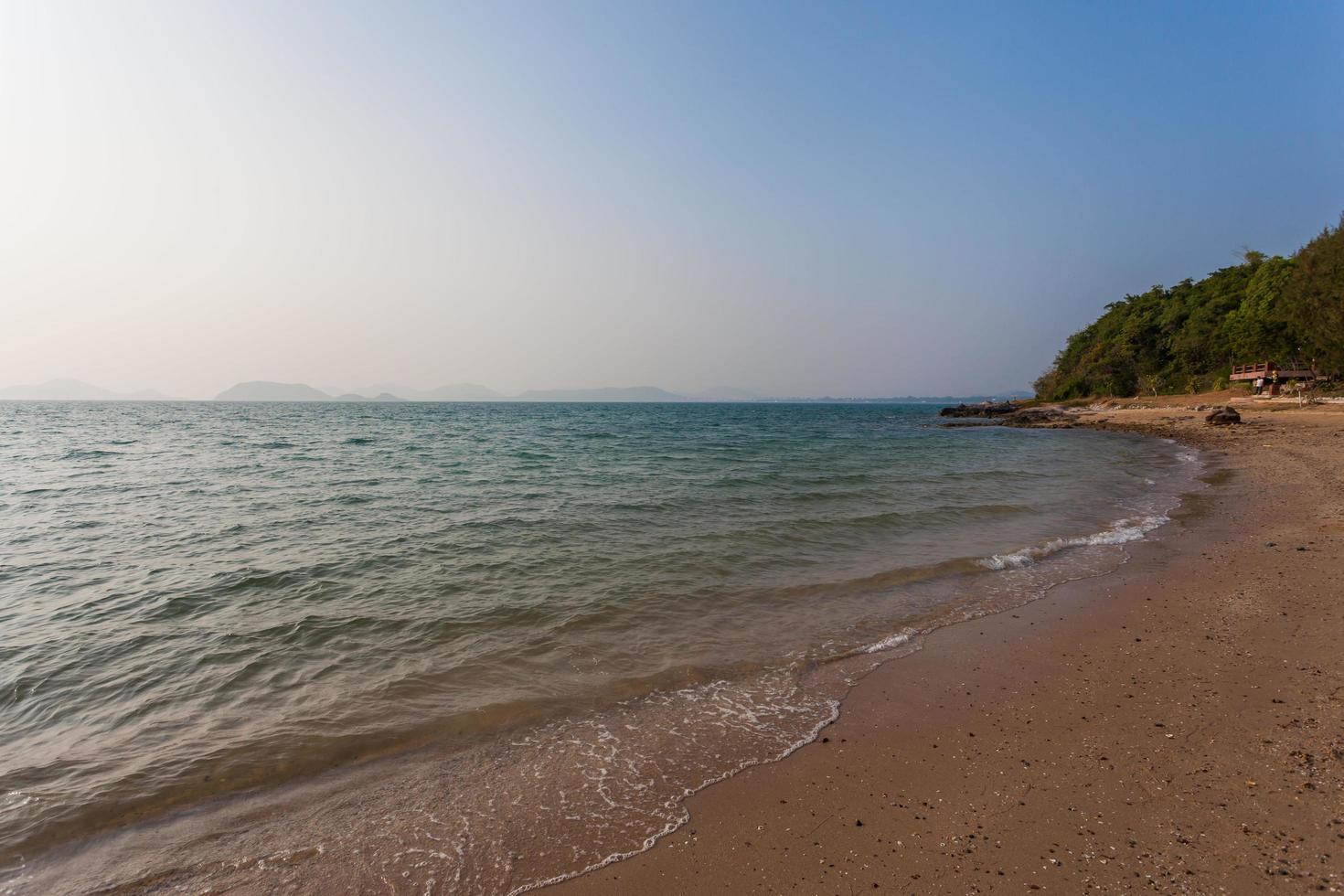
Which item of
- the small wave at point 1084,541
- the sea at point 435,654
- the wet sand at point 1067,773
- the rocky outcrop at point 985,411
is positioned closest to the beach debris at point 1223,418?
the sea at point 435,654

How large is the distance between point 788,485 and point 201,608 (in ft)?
56.2

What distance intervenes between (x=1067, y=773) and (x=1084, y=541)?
10.1m

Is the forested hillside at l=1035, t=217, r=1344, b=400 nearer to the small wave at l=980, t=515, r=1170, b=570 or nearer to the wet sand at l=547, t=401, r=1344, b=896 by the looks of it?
the small wave at l=980, t=515, r=1170, b=570

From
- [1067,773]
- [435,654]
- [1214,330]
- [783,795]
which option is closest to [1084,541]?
[1067,773]

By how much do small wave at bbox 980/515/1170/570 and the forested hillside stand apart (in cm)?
5048

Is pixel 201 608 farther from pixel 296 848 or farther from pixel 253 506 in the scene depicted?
pixel 253 506

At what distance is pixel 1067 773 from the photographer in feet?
14.9

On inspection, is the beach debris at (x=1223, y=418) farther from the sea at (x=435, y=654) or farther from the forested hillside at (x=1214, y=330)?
the sea at (x=435, y=654)

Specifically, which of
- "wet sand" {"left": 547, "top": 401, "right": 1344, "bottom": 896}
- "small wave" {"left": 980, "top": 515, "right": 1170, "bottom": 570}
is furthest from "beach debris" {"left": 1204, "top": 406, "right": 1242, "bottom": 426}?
"wet sand" {"left": 547, "top": 401, "right": 1344, "bottom": 896}

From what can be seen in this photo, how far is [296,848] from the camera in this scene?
4.12m

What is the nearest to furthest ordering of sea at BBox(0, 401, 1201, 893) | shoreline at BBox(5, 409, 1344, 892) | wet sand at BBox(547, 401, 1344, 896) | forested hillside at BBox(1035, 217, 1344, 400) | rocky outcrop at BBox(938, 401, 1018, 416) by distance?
wet sand at BBox(547, 401, 1344, 896)
shoreline at BBox(5, 409, 1344, 892)
sea at BBox(0, 401, 1201, 893)
forested hillside at BBox(1035, 217, 1344, 400)
rocky outcrop at BBox(938, 401, 1018, 416)

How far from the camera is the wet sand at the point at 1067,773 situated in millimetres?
3561

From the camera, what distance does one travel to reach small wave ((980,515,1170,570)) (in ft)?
36.6

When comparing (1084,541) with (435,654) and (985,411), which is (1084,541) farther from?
(985,411)
